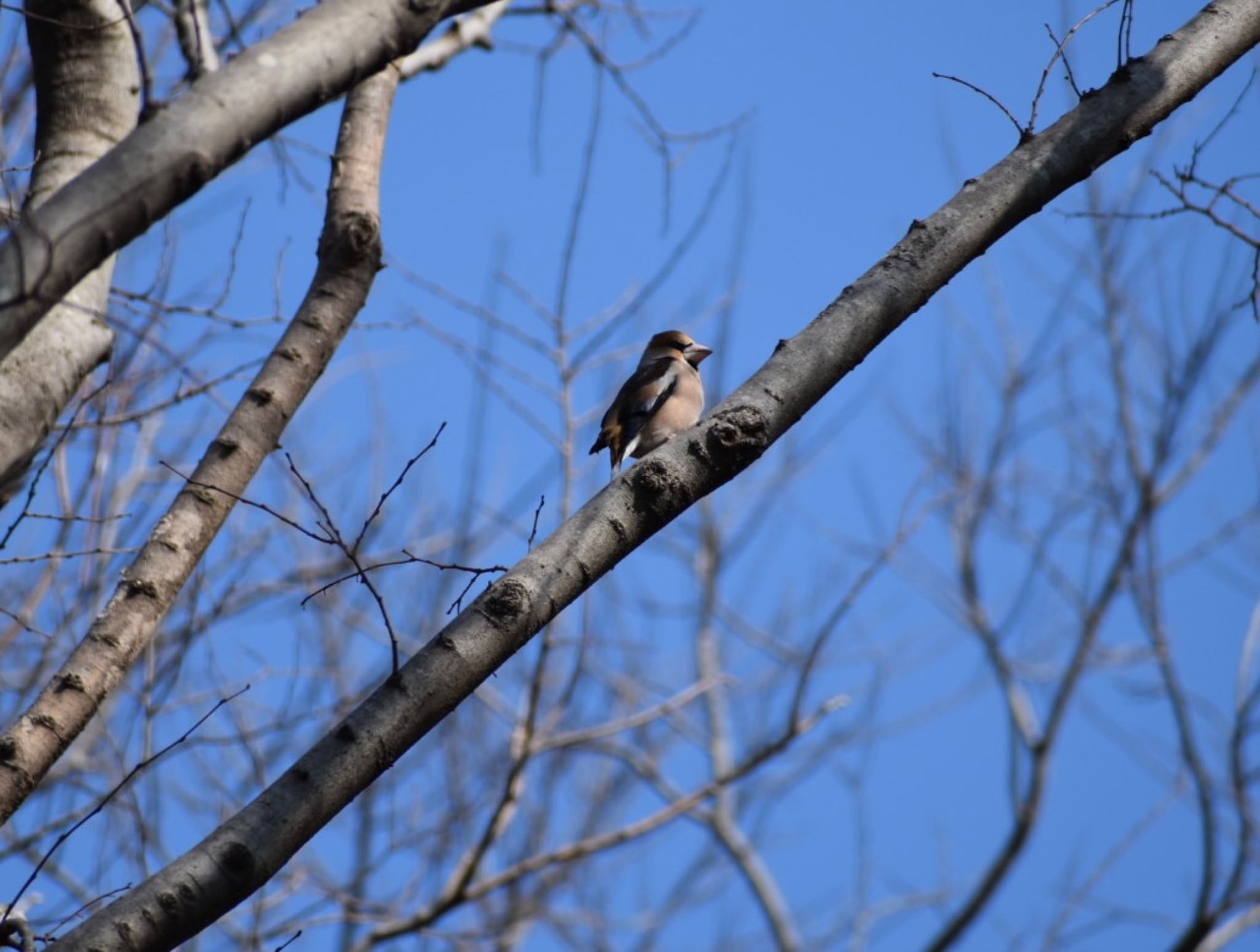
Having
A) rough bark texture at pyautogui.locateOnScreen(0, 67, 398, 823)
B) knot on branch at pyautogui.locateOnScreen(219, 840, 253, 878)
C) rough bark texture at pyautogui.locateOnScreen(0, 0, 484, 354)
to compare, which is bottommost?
knot on branch at pyautogui.locateOnScreen(219, 840, 253, 878)

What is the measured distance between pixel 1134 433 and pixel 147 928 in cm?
881

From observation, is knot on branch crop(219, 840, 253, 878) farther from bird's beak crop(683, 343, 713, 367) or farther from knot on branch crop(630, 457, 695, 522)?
bird's beak crop(683, 343, 713, 367)

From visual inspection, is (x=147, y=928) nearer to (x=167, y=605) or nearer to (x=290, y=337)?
(x=167, y=605)

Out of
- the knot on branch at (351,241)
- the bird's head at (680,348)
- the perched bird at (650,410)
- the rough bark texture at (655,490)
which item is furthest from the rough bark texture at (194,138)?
the bird's head at (680,348)

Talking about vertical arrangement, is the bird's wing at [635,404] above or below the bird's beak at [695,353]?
below

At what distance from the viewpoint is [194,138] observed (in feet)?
6.19

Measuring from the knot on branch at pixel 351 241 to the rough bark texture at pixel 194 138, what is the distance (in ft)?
4.85

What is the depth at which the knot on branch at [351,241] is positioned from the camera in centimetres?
364

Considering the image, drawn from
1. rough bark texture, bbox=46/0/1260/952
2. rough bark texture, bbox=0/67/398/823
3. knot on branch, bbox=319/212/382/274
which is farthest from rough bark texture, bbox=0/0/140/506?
rough bark texture, bbox=46/0/1260/952

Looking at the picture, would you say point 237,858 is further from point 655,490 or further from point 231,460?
point 231,460

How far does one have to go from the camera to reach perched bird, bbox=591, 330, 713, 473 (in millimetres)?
5121

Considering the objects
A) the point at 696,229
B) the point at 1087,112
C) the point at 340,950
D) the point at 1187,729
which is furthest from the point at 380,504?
the point at 1187,729

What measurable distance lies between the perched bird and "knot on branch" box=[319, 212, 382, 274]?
1640mm

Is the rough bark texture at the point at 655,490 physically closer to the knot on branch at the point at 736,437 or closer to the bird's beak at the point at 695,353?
the knot on branch at the point at 736,437
